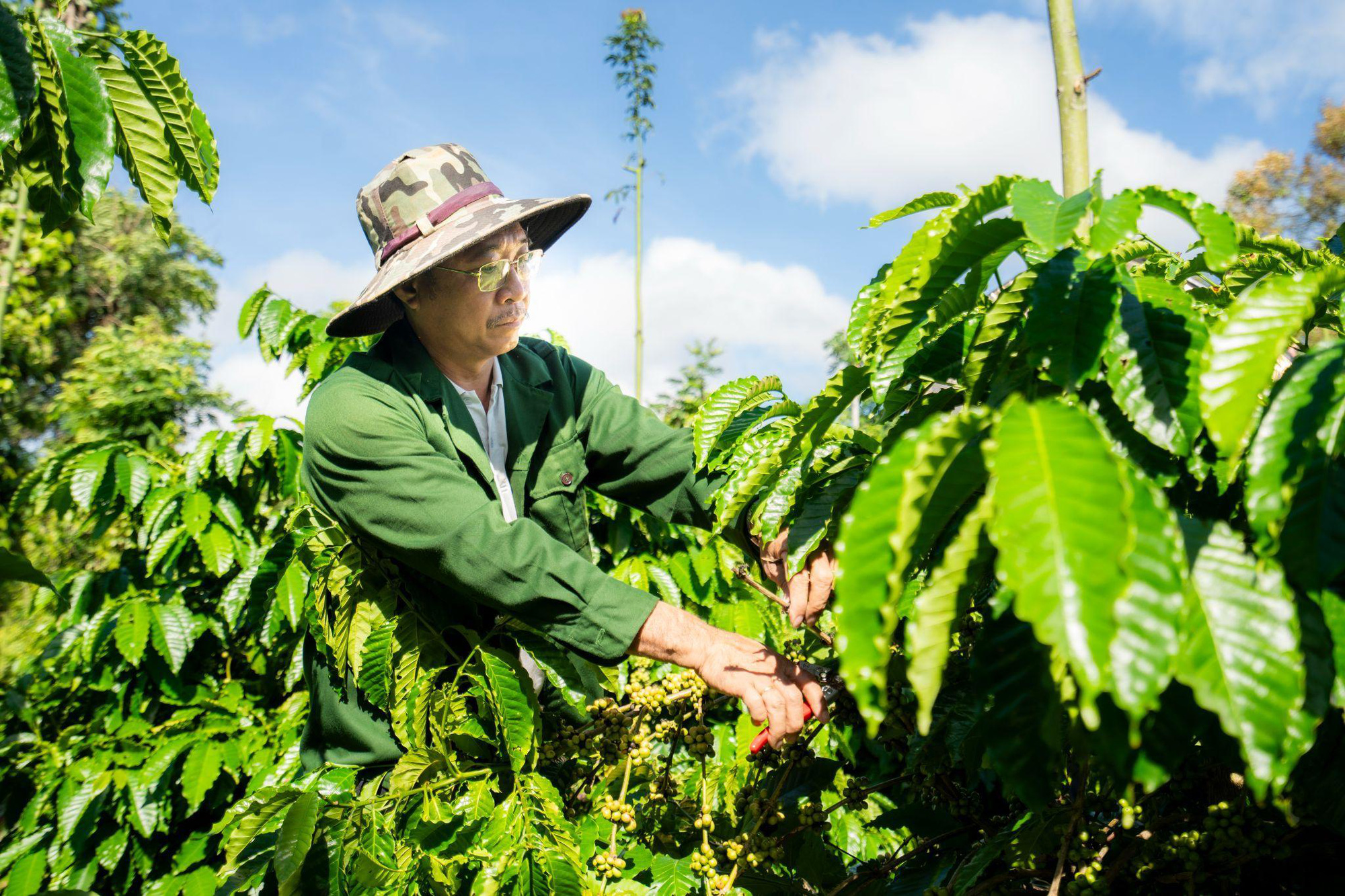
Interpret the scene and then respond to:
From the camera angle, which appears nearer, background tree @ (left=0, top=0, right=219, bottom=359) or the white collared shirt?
background tree @ (left=0, top=0, right=219, bottom=359)

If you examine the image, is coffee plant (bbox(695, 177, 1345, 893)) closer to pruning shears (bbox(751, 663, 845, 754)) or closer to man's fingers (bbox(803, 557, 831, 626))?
pruning shears (bbox(751, 663, 845, 754))

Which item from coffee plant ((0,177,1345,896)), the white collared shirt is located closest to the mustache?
the white collared shirt

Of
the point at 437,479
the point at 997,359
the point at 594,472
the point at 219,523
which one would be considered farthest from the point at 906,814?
the point at 219,523

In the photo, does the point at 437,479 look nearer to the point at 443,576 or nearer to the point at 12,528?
the point at 443,576

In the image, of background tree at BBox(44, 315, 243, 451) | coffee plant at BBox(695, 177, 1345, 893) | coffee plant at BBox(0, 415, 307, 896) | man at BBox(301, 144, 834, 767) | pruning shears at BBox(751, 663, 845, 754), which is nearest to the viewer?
coffee plant at BBox(695, 177, 1345, 893)

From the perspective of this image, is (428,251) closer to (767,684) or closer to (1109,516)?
(767,684)

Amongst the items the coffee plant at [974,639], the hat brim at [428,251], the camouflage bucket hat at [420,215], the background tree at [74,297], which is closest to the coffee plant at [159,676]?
the coffee plant at [974,639]

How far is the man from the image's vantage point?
5.32 ft

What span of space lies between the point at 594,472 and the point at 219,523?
1653mm

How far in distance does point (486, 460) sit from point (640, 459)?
0.37 m

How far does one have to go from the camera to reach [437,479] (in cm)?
171

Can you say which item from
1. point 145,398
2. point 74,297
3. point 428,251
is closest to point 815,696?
point 428,251

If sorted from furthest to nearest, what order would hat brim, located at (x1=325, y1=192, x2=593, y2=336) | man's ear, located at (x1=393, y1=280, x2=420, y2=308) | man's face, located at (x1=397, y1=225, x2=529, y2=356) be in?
man's ear, located at (x1=393, y1=280, x2=420, y2=308)
man's face, located at (x1=397, y1=225, x2=529, y2=356)
hat brim, located at (x1=325, y1=192, x2=593, y2=336)

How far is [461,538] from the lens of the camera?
1.64 m
